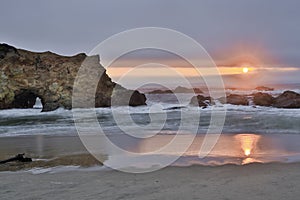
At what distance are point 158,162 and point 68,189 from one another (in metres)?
2.28

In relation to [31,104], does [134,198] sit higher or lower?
lower

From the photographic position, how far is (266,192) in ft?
13.5

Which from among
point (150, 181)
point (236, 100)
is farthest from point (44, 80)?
point (150, 181)

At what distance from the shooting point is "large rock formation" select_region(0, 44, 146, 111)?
75.8ft

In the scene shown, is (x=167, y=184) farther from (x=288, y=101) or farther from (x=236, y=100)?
(x=236, y=100)

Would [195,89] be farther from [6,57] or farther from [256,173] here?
[256,173]

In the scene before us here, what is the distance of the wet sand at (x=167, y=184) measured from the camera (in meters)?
4.08

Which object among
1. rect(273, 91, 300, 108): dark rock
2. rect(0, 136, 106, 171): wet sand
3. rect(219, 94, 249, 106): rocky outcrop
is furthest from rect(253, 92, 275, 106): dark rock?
rect(0, 136, 106, 171): wet sand

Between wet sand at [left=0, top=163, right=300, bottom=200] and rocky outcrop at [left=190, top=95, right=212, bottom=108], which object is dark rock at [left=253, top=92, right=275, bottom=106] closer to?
rocky outcrop at [left=190, top=95, right=212, bottom=108]

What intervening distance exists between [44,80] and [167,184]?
67.2 ft

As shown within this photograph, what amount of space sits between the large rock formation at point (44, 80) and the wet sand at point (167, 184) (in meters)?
18.3

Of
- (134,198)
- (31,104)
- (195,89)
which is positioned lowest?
(134,198)

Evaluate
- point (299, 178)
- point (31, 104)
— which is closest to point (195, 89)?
point (31, 104)

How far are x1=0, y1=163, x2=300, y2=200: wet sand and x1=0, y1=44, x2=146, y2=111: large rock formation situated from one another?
60.1ft
